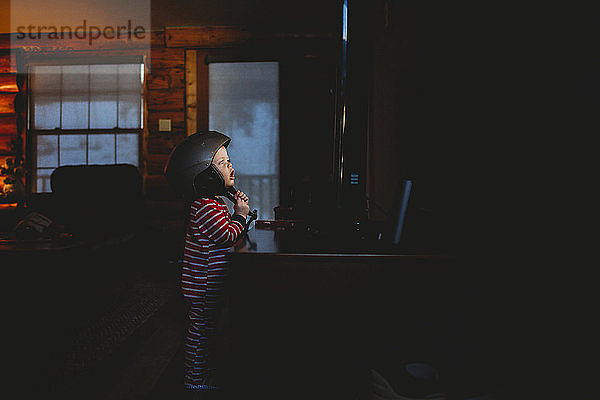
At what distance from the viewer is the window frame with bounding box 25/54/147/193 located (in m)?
5.17

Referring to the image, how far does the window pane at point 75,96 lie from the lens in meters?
5.27

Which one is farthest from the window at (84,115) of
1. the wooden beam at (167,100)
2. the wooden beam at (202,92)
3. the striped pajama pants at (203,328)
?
the striped pajama pants at (203,328)

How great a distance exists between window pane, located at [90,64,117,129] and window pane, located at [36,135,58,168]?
1.69ft

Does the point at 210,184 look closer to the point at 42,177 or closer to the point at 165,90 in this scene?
the point at 165,90

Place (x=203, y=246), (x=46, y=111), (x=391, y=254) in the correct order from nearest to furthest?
(x=391, y=254) < (x=203, y=246) < (x=46, y=111)

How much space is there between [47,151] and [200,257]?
4.51 metres

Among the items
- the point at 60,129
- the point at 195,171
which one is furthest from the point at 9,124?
the point at 195,171

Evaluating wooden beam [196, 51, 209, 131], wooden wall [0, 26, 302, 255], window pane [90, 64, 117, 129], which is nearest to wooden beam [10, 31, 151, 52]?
wooden wall [0, 26, 302, 255]

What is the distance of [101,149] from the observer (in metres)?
5.35

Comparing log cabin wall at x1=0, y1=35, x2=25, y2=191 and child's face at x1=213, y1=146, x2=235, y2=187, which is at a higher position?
log cabin wall at x1=0, y1=35, x2=25, y2=191

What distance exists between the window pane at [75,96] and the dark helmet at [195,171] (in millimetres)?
4134

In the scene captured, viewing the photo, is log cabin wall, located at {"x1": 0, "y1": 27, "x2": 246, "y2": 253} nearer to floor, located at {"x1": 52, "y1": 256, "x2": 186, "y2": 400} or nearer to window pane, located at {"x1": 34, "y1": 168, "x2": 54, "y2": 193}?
window pane, located at {"x1": 34, "y1": 168, "x2": 54, "y2": 193}

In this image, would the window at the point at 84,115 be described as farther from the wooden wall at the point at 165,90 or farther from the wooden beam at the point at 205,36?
the wooden beam at the point at 205,36

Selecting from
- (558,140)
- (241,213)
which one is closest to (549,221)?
(558,140)
